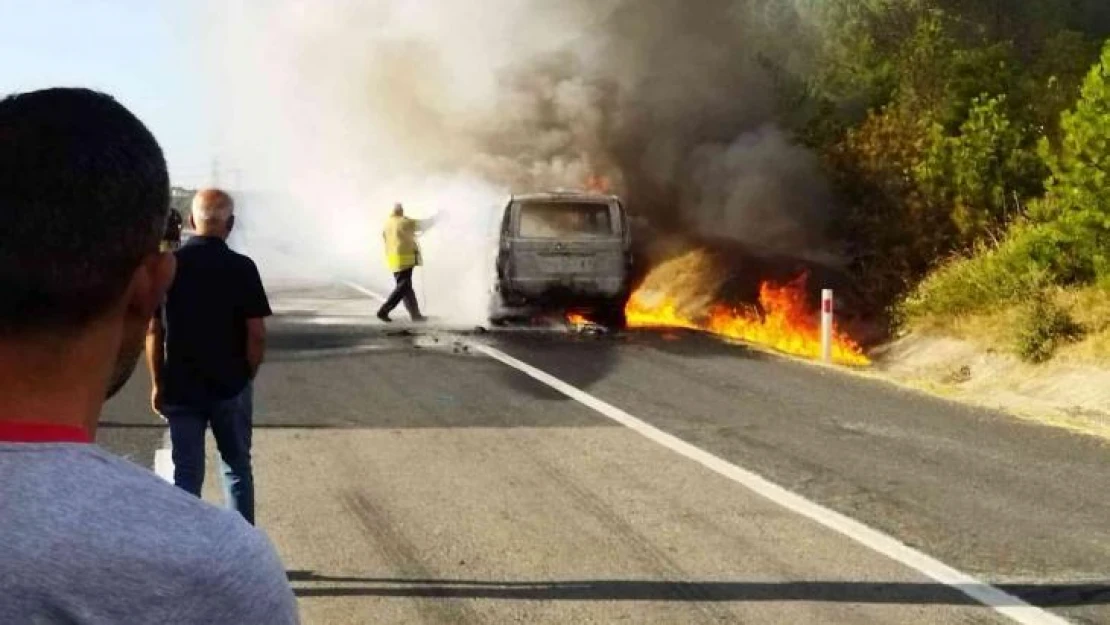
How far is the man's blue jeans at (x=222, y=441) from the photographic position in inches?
225

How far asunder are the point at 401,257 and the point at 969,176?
8148 mm

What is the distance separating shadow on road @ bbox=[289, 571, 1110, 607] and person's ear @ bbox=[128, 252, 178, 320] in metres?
4.31

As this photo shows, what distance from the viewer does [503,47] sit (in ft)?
101

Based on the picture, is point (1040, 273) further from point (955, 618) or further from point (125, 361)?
point (125, 361)

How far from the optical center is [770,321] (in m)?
19.9

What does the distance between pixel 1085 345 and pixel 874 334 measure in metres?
5.71

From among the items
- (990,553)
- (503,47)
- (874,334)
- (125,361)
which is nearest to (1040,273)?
(874,334)

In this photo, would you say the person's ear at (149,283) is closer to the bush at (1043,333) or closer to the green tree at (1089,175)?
the bush at (1043,333)

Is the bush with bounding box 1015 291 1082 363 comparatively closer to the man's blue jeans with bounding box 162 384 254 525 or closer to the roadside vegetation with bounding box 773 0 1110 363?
the roadside vegetation with bounding box 773 0 1110 363

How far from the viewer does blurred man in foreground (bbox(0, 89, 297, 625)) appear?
3.94ft

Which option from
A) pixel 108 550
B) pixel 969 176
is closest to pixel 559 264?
pixel 969 176

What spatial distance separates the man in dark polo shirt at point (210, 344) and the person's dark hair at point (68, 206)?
4191 mm

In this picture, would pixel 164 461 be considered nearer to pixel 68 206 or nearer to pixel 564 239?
pixel 68 206

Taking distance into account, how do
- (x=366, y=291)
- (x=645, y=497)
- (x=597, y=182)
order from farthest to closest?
(x=597, y=182) → (x=366, y=291) → (x=645, y=497)
